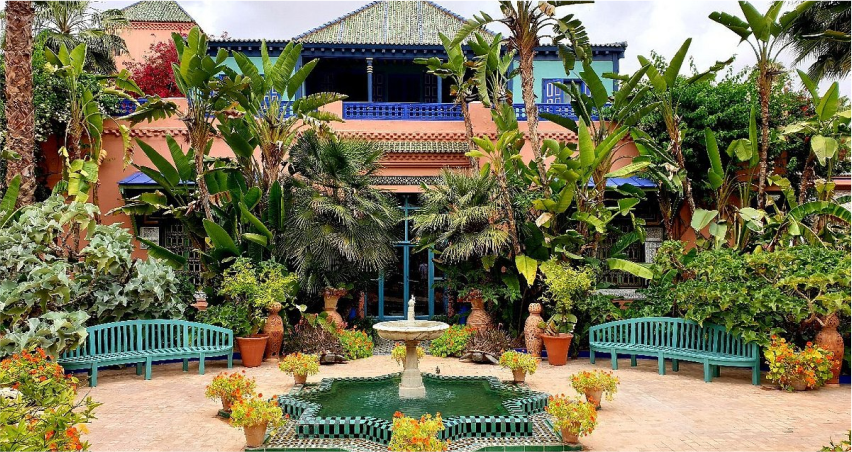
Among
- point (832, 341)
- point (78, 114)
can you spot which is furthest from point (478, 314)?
point (78, 114)

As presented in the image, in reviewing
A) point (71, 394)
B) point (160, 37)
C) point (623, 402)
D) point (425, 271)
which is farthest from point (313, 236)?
point (160, 37)

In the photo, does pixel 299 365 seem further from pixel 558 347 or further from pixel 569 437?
pixel 558 347

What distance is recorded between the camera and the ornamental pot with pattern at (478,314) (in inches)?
443

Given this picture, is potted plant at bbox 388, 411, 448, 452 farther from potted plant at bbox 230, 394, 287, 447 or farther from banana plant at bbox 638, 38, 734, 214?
banana plant at bbox 638, 38, 734, 214

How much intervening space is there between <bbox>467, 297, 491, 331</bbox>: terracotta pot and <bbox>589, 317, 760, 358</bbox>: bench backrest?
1983 mm

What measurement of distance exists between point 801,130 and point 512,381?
701 cm

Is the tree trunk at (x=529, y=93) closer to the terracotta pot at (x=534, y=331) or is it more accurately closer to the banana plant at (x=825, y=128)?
the terracotta pot at (x=534, y=331)

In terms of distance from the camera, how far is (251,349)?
9891 millimetres

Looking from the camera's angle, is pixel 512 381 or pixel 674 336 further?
pixel 674 336

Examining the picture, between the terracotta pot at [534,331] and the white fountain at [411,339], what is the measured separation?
3257 mm

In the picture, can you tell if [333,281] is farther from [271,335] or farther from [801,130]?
[801,130]

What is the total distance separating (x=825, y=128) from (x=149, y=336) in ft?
37.7

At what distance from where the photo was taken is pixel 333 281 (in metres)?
11.5

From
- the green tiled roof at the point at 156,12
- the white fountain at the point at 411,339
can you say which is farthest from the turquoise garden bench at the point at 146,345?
the green tiled roof at the point at 156,12
